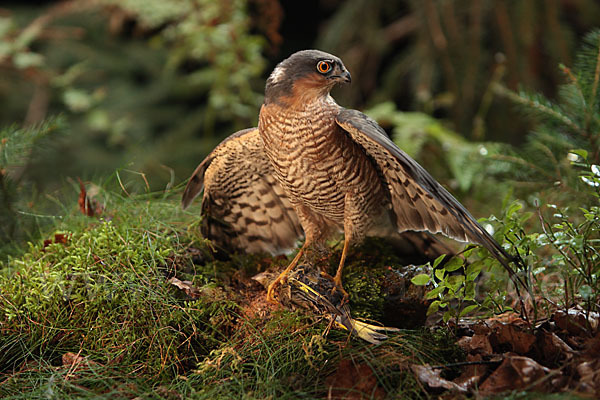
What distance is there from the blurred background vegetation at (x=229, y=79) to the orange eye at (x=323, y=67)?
1169 millimetres

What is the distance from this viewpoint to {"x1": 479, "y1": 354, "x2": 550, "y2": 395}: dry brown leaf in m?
1.57

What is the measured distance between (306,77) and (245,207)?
0.86 metres

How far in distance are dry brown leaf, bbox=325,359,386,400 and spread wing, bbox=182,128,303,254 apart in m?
1.09

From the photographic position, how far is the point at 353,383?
5.65ft

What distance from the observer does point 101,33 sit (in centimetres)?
552

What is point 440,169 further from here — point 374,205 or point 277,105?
point 277,105

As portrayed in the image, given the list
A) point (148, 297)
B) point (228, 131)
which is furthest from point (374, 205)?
point (228, 131)

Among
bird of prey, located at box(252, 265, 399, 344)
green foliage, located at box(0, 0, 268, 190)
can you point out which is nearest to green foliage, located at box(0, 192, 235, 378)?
bird of prey, located at box(252, 265, 399, 344)

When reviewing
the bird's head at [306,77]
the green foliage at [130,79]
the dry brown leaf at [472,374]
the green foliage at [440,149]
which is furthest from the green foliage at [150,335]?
the green foliage at [130,79]

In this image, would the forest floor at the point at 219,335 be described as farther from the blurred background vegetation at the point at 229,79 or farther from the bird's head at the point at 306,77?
the bird's head at the point at 306,77

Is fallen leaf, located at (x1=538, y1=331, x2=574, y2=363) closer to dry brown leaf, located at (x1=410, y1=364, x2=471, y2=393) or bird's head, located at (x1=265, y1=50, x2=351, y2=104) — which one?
dry brown leaf, located at (x1=410, y1=364, x2=471, y2=393)

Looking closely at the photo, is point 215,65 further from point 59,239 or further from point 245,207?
point 59,239

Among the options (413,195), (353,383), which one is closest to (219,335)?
(353,383)

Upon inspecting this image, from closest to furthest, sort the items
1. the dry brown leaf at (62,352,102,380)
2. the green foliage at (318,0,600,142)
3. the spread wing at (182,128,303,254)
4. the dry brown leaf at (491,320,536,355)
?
the dry brown leaf at (491,320,536,355) → the dry brown leaf at (62,352,102,380) → the spread wing at (182,128,303,254) → the green foliage at (318,0,600,142)
